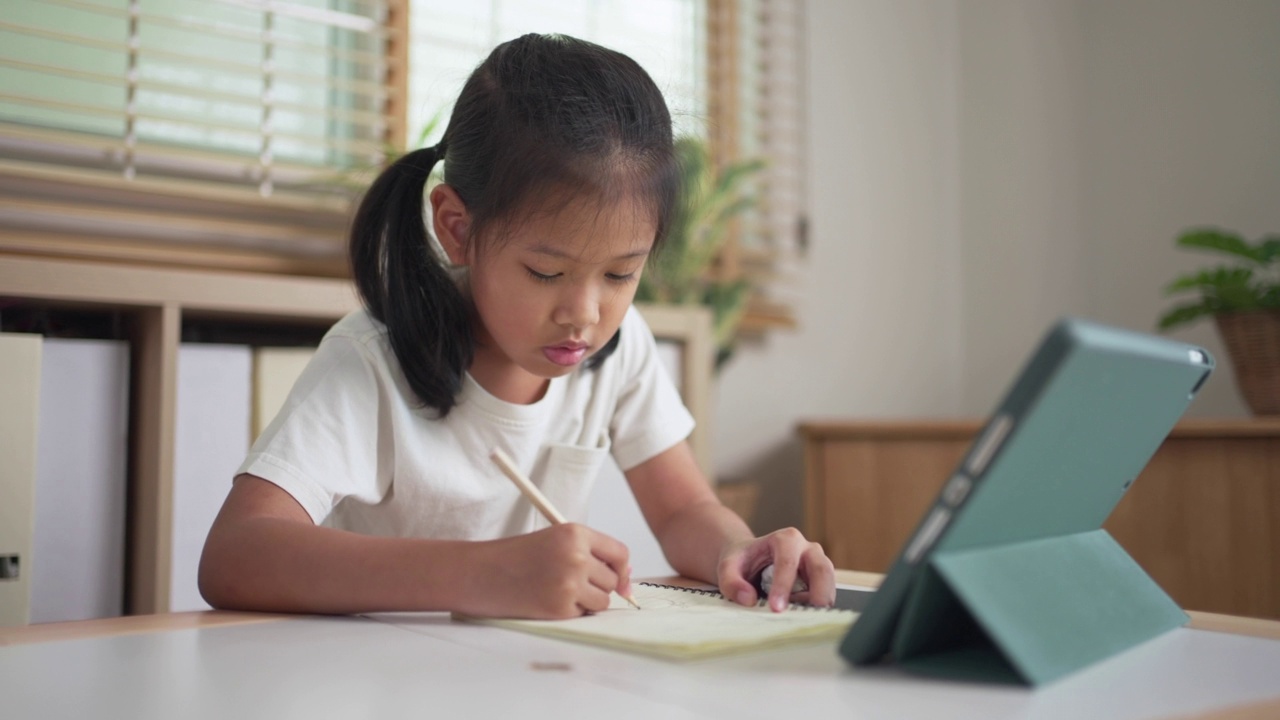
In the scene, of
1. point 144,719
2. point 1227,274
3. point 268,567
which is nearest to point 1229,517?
point 1227,274

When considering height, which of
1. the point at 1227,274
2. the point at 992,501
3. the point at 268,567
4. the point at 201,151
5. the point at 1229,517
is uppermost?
the point at 201,151

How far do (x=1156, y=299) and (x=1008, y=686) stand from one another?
209cm

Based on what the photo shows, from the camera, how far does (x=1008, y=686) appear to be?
459 mm

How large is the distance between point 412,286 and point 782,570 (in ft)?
1.51

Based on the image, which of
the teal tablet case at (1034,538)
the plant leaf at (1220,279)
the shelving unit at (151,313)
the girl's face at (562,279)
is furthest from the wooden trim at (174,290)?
the plant leaf at (1220,279)

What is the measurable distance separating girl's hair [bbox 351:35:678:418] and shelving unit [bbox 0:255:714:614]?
0.26 metres

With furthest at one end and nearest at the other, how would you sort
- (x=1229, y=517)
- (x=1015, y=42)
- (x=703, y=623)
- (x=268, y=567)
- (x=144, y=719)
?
(x=1015, y=42), (x=1229, y=517), (x=268, y=567), (x=703, y=623), (x=144, y=719)

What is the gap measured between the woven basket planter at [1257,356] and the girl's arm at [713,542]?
1064mm

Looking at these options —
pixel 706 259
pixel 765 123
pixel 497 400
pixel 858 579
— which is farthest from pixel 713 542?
pixel 765 123

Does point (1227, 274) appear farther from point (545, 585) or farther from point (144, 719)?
point (144, 719)

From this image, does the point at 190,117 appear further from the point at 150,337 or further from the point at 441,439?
the point at 441,439

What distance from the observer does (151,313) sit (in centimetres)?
138

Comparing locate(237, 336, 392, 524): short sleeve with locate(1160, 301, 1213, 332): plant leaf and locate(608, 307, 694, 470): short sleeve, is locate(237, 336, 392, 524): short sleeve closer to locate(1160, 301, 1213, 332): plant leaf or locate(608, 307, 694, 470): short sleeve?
locate(608, 307, 694, 470): short sleeve

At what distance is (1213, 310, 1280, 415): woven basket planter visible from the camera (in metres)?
1.74
